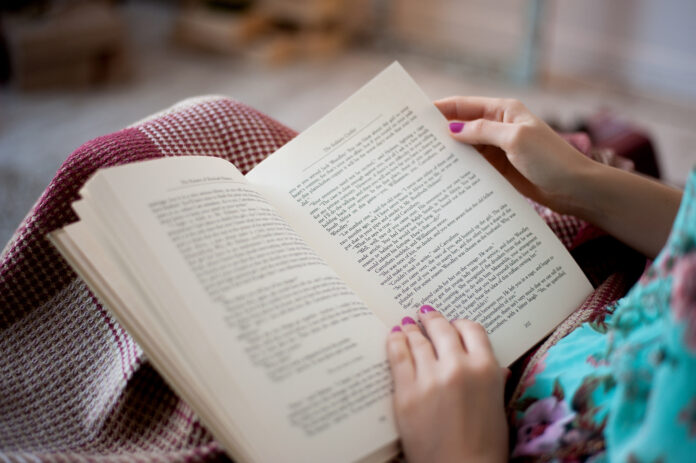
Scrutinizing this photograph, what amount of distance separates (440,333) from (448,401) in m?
0.07

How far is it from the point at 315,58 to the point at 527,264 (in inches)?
72.4

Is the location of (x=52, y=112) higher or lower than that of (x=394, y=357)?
lower

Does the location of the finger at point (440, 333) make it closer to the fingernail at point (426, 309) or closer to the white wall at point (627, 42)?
the fingernail at point (426, 309)

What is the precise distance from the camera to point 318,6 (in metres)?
2.28

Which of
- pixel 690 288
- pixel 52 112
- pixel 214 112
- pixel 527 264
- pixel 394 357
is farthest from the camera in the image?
pixel 52 112

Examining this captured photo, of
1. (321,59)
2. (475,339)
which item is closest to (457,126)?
(475,339)

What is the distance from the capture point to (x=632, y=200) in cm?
68

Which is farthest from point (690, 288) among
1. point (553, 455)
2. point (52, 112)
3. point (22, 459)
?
point (52, 112)

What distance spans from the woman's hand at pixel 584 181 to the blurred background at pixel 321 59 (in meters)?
1.10

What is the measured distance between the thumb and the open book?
0.9 inches

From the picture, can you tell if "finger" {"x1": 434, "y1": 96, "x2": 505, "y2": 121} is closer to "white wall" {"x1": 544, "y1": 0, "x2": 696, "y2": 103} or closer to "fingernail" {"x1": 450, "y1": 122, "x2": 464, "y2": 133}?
"fingernail" {"x1": 450, "y1": 122, "x2": 464, "y2": 133}

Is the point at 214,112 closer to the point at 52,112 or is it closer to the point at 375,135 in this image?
the point at 375,135

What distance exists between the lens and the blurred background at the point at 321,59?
1.90 m

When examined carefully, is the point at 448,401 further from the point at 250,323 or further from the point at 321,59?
the point at 321,59
